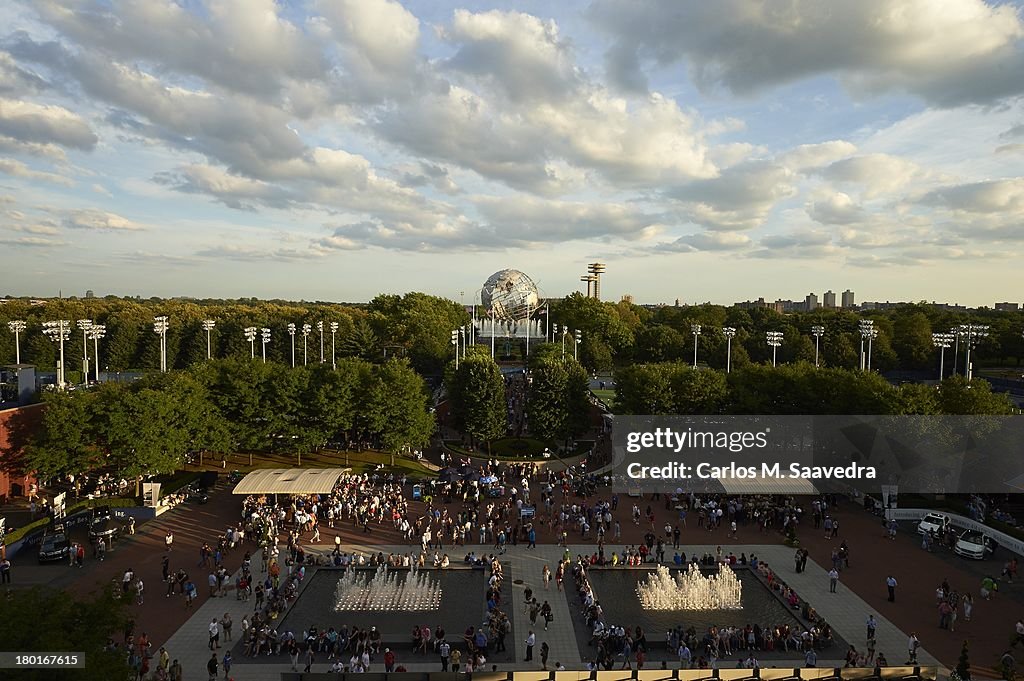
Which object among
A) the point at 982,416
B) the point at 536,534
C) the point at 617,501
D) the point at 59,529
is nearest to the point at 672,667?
the point at 536,534

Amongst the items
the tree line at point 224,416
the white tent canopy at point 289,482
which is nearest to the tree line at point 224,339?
the tree line at point 224,416

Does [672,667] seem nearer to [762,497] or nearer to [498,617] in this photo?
[498,617]

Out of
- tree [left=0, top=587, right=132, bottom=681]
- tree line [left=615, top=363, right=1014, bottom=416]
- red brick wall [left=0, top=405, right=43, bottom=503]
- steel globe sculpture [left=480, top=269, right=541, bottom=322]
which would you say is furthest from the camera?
steel globe sculpture [left=480, top=269, right=541, bottom=322]

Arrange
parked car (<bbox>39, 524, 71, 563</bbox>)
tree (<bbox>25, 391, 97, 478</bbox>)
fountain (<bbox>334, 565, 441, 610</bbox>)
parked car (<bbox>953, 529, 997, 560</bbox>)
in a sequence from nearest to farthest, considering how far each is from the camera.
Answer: fountain (<bbox>334, 565, 441, 610</bbox>) < parked car (<bbox>39, 524, 71, 563</bbox>) < parked car (<bbox>953, 529, 997, 560</bbox>) < tree (<bbox>25, 391, 97, 478</bbox>)

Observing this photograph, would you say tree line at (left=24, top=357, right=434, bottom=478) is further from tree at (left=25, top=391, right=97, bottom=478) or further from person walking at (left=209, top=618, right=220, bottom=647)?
person walking at (left=209, top=618, right=220, bottom=647)

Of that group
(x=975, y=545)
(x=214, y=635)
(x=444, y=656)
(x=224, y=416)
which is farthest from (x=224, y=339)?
(x=975, y=545)

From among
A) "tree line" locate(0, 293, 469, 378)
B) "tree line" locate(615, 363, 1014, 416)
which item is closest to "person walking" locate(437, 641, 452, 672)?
"tree line" locate(615, 363, 1014, 416)
